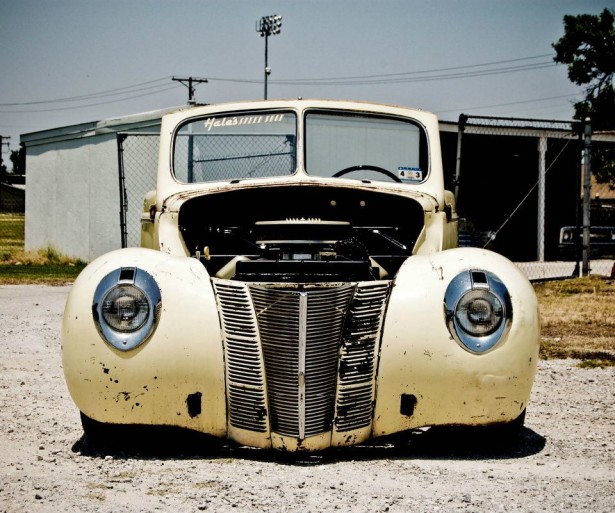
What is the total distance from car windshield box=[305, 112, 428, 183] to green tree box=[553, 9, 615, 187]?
33017 millimetres

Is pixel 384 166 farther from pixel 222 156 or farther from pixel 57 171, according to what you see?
pixel 57 171

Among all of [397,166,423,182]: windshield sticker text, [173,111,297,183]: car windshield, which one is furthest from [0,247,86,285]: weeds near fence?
[397,166,423,182]: windshield sticker text

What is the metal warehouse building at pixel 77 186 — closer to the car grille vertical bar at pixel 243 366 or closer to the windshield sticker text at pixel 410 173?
the windshield sticker text at pixel 410 173

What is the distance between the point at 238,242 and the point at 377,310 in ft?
4.51

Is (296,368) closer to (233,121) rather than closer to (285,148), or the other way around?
(285,148)

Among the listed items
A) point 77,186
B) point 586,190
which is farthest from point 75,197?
point 586,190

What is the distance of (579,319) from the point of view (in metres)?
9.24

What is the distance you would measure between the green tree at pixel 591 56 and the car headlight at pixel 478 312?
34787mm

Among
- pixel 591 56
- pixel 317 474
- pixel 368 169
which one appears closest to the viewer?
pixel 317 474

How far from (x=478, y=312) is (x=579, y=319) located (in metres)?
5.85

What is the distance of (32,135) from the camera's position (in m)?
22.8

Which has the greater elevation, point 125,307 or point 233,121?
point 233,121

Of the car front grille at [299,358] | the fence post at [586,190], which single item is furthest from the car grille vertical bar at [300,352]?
the fence post at [586,190]

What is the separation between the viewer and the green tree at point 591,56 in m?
37.1
